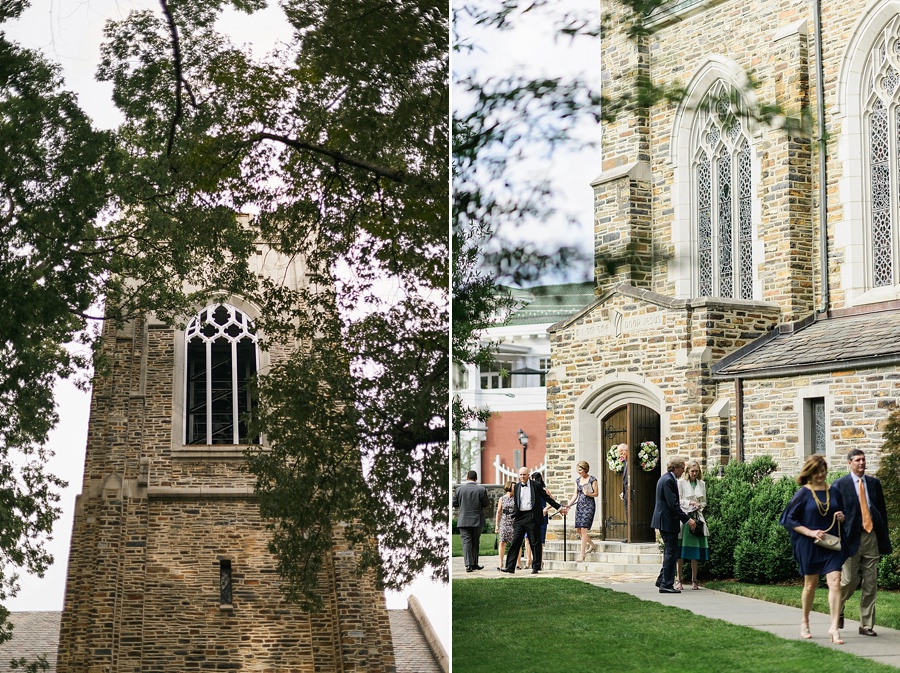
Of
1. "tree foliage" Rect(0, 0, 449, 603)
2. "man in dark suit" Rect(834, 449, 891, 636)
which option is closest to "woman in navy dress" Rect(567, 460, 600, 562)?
"tree foliage" Rect(0, 0, 449, 603)

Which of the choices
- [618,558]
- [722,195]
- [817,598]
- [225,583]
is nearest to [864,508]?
[817,598]

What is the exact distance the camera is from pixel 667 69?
4.82 meters

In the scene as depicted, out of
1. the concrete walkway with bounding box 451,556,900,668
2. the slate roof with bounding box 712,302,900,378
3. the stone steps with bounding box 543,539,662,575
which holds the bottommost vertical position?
the concrete walkway with bounding box 451,556,900,668

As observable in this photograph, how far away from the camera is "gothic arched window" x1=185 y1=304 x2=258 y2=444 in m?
3.90

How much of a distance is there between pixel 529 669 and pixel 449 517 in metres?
1.14

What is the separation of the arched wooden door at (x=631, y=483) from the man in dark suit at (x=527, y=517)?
262 millimetres

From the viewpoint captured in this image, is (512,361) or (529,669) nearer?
(529,669)

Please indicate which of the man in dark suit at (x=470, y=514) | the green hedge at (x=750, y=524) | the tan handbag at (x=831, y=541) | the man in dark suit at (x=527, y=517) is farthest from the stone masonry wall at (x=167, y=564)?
the tan handbag at (x=831, y=541)

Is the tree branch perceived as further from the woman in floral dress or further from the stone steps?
the stone steps

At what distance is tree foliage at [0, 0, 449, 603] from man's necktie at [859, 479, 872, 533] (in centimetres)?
166

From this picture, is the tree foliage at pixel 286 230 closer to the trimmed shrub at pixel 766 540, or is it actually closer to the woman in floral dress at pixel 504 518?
the woman in floral dress at pixel 504 518

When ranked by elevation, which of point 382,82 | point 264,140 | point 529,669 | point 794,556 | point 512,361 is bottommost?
point 529,669

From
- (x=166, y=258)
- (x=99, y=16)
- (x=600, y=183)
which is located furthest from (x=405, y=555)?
(x=99, y=16)

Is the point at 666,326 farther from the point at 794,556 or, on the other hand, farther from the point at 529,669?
the point at 529,669
